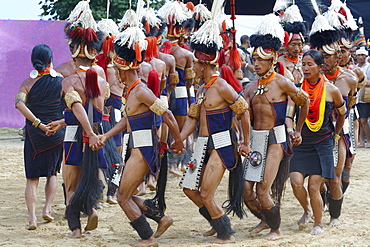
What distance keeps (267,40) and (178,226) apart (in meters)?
2.07

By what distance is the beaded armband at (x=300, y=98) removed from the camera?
571 centimetres

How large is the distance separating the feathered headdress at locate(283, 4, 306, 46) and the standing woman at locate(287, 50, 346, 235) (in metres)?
1.58

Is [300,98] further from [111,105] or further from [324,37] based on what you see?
[111,105]

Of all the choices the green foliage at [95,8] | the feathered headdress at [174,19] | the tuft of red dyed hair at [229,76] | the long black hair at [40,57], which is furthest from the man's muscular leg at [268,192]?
the green foliage at [95,8]

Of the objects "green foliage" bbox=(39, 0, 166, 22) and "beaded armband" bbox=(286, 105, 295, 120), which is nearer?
"beaded armband" bbox=(286, 105, 295, 120)

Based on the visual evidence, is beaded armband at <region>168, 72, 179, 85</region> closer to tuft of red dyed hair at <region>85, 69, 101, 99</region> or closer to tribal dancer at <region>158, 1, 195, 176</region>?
tribal dancer at <region>158, 1, 195, 176</region>

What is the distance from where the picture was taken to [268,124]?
18.9 ft

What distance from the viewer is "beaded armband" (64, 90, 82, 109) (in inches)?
219

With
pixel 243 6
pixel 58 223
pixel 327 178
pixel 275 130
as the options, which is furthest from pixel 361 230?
pixel 243 6

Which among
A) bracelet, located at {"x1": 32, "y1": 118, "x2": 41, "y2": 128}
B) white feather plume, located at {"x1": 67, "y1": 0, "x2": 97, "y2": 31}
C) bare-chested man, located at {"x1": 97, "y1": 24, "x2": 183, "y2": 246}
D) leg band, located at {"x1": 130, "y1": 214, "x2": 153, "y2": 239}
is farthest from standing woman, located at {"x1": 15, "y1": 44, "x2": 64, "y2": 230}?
leg band, located at {"x1": 130, "y1": 214, "x2": 153, "y2": 239}

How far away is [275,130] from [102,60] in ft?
9.55

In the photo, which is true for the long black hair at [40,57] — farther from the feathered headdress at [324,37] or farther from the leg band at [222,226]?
the feathered headdress at [324,37]

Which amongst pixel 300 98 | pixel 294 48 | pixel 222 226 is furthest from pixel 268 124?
pixel 294 48

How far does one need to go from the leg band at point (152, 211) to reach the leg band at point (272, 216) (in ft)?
3.07
